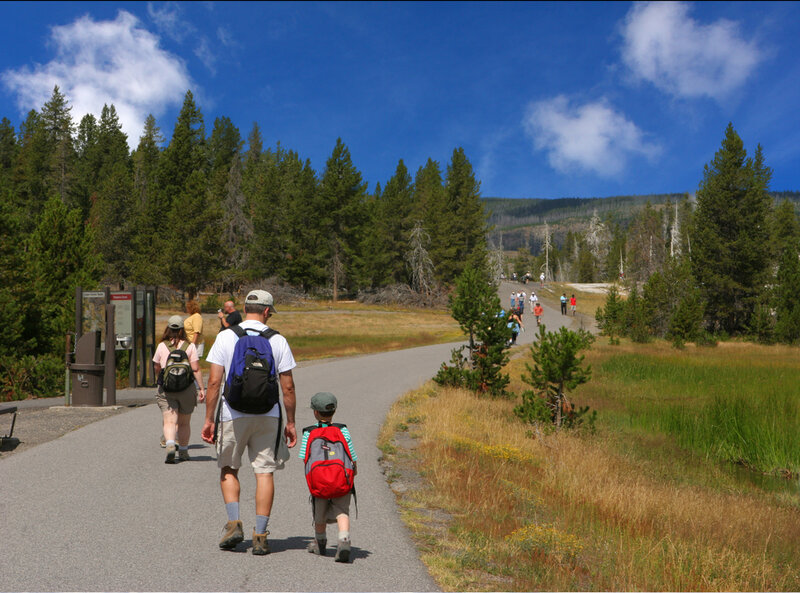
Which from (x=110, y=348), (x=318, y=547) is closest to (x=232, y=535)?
(x=318, y=547)

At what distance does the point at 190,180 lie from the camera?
51500 millimetres

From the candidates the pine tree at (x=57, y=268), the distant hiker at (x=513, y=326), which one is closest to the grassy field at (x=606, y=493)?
the distant hiker at (x=513, y=326)

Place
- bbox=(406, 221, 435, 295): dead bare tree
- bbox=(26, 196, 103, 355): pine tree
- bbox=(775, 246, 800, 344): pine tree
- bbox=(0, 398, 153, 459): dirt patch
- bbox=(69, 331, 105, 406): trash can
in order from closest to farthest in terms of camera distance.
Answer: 1. bbox=(0, 398, 153, 459): dirt patch
2. bbox=(69, 331, 105, 406): trash can
3. bbox=(26, 196, 103, 355): pine tree
4. bbox=(775, 246, 800, 344): pine tree
5. bbox=(406, 221, 435, 295): dead bare tree

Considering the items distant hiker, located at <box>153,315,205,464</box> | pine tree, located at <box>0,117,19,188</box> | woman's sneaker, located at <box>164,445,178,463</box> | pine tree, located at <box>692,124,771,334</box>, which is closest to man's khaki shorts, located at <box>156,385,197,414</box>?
distant hiker, located at <box>153,315,205,464</box>

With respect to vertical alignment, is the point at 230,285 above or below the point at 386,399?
above

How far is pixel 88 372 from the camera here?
41.6 ft

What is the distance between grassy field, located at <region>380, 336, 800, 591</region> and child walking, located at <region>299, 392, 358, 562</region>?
0.80m

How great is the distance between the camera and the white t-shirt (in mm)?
4684

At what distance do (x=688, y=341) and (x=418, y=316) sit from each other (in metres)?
25.1

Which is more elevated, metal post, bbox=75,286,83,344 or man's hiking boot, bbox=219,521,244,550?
metal post, bbox=75,286,83,344

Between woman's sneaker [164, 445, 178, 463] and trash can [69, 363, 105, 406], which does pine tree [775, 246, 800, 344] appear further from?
woman's sneaker [164, 445, 178, 463]

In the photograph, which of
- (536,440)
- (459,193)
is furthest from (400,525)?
(459,193)

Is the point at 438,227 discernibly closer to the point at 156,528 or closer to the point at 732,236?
the point at 732,236

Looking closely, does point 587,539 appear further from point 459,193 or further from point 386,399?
point 459,193
